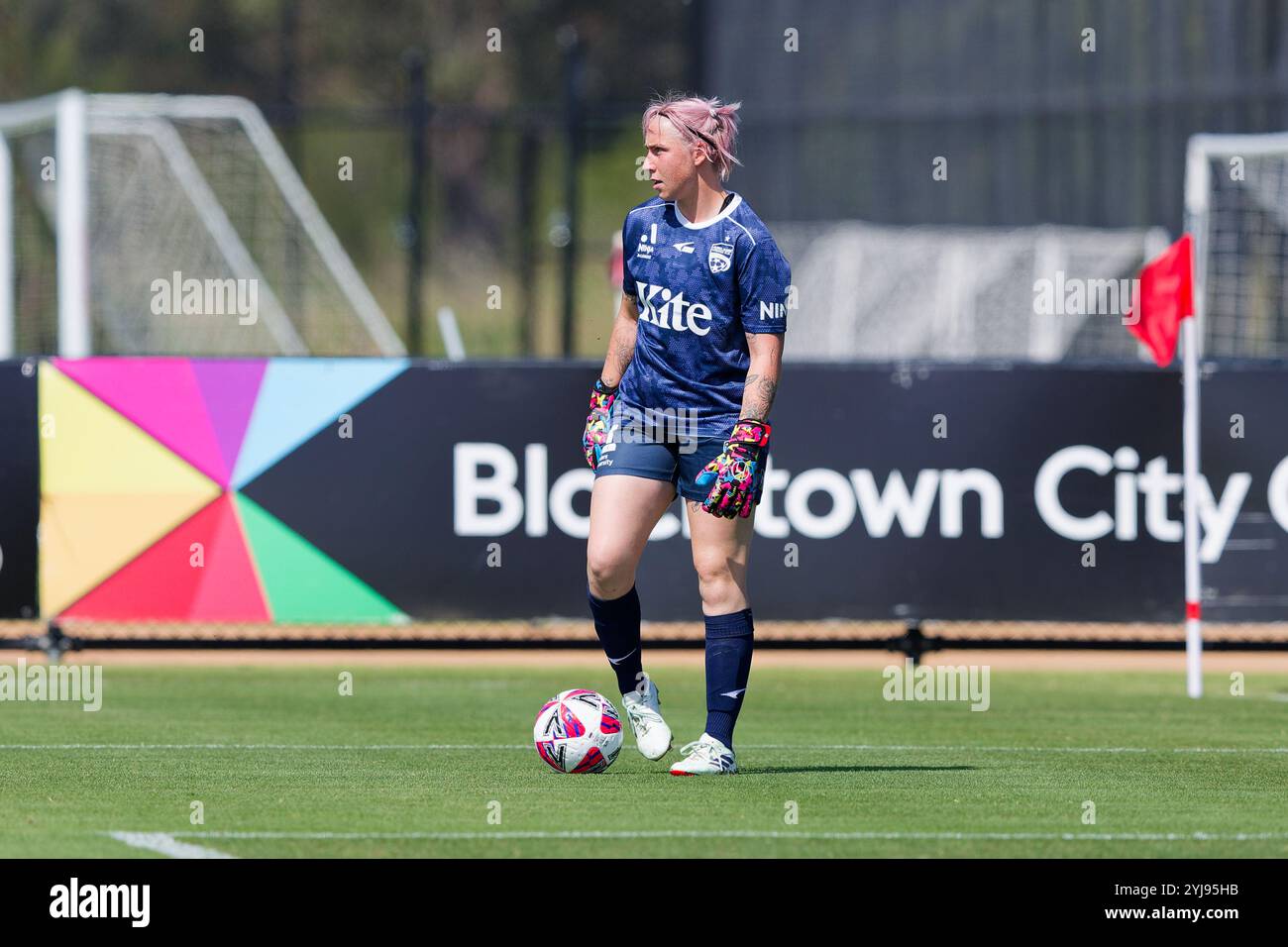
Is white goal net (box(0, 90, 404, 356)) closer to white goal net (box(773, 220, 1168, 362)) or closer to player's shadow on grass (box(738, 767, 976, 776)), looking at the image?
white goal net (box(773, 220, 1168, 362))

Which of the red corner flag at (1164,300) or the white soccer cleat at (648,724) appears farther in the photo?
the red corner flag at (1164,300)

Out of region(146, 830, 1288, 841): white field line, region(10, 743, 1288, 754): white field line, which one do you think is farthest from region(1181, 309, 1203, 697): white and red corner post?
region(146, 830, 1288, 841): white field line

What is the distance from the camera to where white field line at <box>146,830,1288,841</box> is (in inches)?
289

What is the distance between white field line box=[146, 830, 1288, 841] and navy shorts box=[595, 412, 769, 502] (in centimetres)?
167

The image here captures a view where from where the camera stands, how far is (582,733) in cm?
888

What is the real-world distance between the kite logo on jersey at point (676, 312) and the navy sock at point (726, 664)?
1.06 metres

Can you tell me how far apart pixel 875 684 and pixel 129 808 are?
Answer: 6805 mm

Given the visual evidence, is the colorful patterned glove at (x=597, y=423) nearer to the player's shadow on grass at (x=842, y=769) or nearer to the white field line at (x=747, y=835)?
the player's shadow on grass at (x=842, y=769)

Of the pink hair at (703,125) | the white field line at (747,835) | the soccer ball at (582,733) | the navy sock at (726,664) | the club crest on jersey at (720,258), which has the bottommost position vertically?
the white field line at (747,835)

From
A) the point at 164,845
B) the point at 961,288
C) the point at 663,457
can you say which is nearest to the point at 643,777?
the point at 663,457

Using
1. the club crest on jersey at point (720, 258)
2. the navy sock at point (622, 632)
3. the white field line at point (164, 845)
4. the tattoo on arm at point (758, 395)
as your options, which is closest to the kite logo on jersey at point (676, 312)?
the club crest on jersey at point (720, 258)

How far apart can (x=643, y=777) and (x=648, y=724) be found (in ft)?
0.70

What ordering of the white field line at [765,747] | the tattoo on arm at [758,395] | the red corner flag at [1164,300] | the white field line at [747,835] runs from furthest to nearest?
the red corner flag at [1164,300] → the white field line at [765,747] → the tattoo on arm at [758,395] → the white field line at [747,835]

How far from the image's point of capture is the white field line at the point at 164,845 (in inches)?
276
